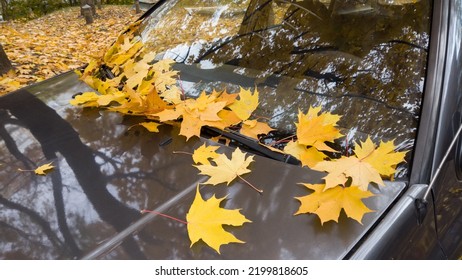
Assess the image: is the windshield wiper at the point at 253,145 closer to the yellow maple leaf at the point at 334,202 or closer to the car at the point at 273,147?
the car at the point at 273,147

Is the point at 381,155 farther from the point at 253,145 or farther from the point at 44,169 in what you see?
the point at 44,169

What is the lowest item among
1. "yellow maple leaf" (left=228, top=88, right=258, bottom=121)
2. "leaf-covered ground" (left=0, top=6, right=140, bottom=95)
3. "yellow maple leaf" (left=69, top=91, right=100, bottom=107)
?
"leaf-covered ground" (left=0, top=6, right=140, bottom=95)

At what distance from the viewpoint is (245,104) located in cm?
164

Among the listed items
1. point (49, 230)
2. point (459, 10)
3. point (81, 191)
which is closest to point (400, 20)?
point (459, 10)

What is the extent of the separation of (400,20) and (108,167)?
4.49ft

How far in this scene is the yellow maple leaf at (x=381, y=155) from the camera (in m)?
1.28

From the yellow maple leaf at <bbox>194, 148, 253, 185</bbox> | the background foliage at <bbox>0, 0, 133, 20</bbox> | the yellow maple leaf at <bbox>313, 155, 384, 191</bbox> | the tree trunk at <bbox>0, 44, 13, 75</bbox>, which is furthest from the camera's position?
the background foliage at <bbox>0, 0, 133, 20</bbox>

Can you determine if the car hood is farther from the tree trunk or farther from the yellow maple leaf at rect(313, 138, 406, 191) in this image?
the tree trunk

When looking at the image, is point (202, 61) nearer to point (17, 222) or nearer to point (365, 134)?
point (365, 134)

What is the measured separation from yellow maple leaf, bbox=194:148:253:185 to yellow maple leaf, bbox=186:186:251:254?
98 millimetres

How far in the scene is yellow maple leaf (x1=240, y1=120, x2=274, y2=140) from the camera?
4.94 ft

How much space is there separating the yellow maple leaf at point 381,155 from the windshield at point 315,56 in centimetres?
6

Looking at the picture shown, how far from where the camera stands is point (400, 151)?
1.35 meters

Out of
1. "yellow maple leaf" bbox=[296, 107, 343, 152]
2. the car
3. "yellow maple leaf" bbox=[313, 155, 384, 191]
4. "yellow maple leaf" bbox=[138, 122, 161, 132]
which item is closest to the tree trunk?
the car
